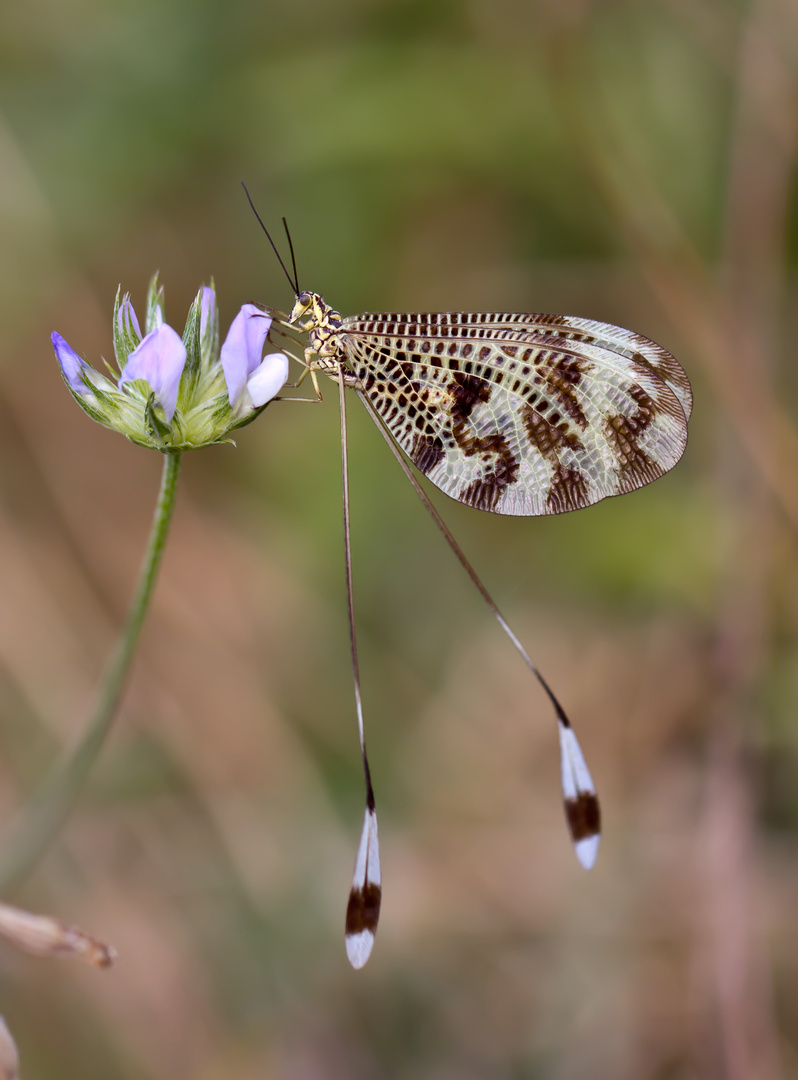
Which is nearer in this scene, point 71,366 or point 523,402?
point 71,366

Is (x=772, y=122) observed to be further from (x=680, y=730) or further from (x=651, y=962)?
(x=651, y=962)

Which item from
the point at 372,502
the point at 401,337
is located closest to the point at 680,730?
the point at 372,502

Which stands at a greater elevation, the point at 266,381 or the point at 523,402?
the point at 523,402

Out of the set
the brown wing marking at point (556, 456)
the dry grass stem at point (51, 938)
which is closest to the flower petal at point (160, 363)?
the brown wing marking at point (556, 456)

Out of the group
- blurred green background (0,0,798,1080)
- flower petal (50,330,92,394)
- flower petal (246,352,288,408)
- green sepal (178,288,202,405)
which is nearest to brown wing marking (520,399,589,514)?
flower petal (246,352,288,408)

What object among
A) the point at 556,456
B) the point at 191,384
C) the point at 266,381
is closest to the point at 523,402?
the point at 556,456

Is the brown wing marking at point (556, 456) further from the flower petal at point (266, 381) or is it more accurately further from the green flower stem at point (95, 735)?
the green flower stem at point (95, 735)

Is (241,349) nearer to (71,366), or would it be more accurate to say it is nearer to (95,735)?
(71,366)
